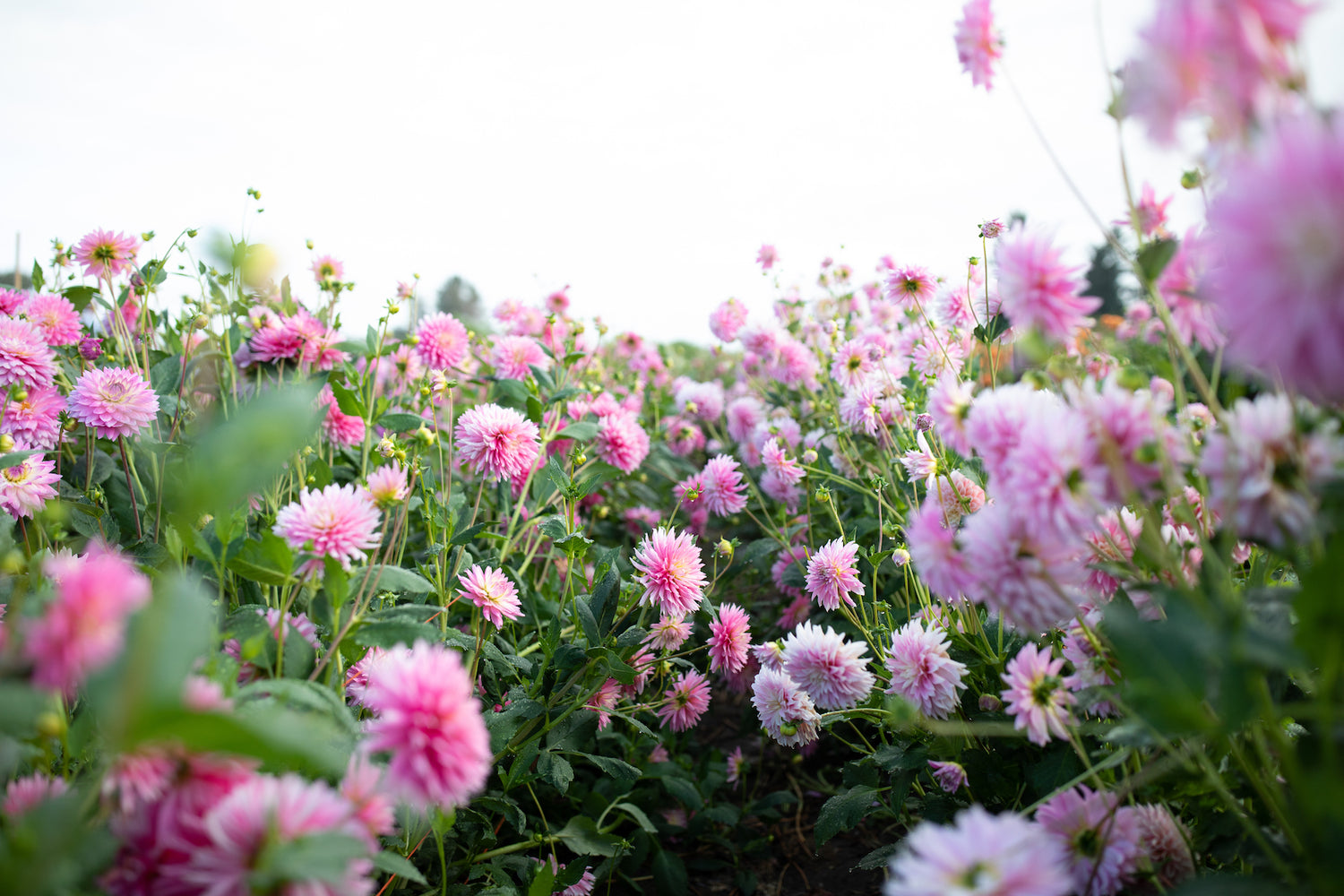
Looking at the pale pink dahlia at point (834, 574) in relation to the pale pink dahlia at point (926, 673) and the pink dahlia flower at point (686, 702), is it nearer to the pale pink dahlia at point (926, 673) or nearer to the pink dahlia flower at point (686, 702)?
the pale pink dahlia at point (926, 673)

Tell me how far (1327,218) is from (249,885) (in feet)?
3.27

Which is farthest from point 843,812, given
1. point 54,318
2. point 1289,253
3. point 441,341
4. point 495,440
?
point 54,318

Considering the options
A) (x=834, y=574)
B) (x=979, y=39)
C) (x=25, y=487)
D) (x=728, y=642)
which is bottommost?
(x=25, y=487)

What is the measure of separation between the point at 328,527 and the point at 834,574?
0.92m

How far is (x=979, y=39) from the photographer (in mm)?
991

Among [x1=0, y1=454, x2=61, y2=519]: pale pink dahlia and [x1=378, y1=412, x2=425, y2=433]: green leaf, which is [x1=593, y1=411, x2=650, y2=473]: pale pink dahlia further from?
[x1=0, y1=454, x2=61, y2=519]: pale pink dahlia

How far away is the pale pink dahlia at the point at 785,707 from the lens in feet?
4.45

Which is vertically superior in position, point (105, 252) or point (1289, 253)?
point (1289, 253)

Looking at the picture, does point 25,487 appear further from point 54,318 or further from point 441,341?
point 441,341

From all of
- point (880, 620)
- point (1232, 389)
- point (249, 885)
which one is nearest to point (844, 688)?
point (880, 620)

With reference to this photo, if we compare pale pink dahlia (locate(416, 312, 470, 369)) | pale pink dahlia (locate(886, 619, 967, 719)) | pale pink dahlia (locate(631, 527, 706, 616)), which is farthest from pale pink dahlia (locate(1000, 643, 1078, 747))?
pale pink dahlia (locate(416, 312, 470, 369))

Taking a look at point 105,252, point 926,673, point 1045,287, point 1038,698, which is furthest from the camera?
point 105,252

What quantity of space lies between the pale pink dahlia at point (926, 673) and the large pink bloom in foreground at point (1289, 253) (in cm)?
68

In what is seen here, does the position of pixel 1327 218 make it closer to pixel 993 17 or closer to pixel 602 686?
pixel 993 17
